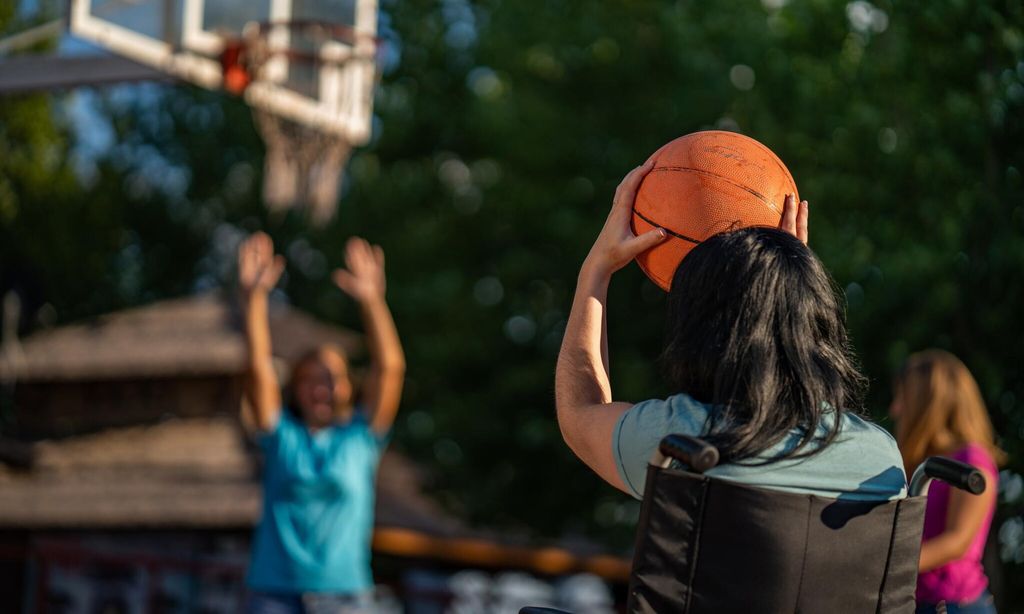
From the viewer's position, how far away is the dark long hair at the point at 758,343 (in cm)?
294

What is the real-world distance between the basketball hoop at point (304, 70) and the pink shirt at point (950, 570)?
720cm

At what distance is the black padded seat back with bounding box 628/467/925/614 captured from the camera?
2.86 m

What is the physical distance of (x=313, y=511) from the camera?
6551 millimetres

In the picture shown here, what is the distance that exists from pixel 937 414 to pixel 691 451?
2992 mm

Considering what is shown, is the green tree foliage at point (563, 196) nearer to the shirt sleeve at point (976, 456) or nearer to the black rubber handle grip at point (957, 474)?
the shirt sleeve at point (976, 456)

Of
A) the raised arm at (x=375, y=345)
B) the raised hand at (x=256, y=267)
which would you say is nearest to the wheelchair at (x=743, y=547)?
the raised arm at (x=375, y=345)

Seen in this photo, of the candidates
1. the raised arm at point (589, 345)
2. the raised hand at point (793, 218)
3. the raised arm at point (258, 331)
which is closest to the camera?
the raised arm at point (589, 345)

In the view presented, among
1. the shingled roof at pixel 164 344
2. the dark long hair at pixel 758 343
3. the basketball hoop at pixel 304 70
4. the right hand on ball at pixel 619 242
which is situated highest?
Result: the basketball hoop at pixel 304 70

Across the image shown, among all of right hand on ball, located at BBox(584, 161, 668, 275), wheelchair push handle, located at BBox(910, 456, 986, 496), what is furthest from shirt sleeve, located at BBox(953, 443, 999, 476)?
right hand on ball, located at BBox(584, 161, 668, 275)

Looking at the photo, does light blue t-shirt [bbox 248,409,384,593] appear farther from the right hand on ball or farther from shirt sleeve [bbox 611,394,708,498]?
shirt sleeve [bbox 611,394,708,498]

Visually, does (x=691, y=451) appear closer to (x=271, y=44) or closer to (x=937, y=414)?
(x=937, y=414)

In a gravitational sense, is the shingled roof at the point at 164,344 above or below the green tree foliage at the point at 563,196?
below

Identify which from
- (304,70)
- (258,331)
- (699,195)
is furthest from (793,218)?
(304,70)

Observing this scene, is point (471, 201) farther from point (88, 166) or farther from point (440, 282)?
point (88, 166)
